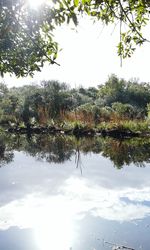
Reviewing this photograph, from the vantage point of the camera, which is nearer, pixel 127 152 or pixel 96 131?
pixel 127 152

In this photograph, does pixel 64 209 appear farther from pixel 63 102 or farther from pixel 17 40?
pixel 63 102

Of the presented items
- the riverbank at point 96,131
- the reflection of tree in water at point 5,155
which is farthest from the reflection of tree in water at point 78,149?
the riverbank at point 96,131

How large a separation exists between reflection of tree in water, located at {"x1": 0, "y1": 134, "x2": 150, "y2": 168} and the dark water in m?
0.03

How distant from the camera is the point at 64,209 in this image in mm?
5812

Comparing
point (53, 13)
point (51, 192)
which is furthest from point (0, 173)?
point (53, 13)

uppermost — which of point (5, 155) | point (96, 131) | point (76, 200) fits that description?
point (96, 131)

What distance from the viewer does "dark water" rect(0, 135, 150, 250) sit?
4617mm

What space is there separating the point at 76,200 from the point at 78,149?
673 cm

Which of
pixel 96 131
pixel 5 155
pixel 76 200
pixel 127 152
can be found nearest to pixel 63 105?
pixel 96 131

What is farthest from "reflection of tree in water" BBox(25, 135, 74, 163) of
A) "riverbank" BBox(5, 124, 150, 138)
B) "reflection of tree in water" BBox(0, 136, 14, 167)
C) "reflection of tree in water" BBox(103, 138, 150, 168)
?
"riverbank" BBox(5, 124, 150, 138)

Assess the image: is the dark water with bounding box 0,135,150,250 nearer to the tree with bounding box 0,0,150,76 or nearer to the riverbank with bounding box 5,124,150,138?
the tree with bounding box 0,0,150,76

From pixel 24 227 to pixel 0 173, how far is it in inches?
168

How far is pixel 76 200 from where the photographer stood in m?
6.41

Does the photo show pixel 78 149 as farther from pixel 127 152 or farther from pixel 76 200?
pixel 76 200
